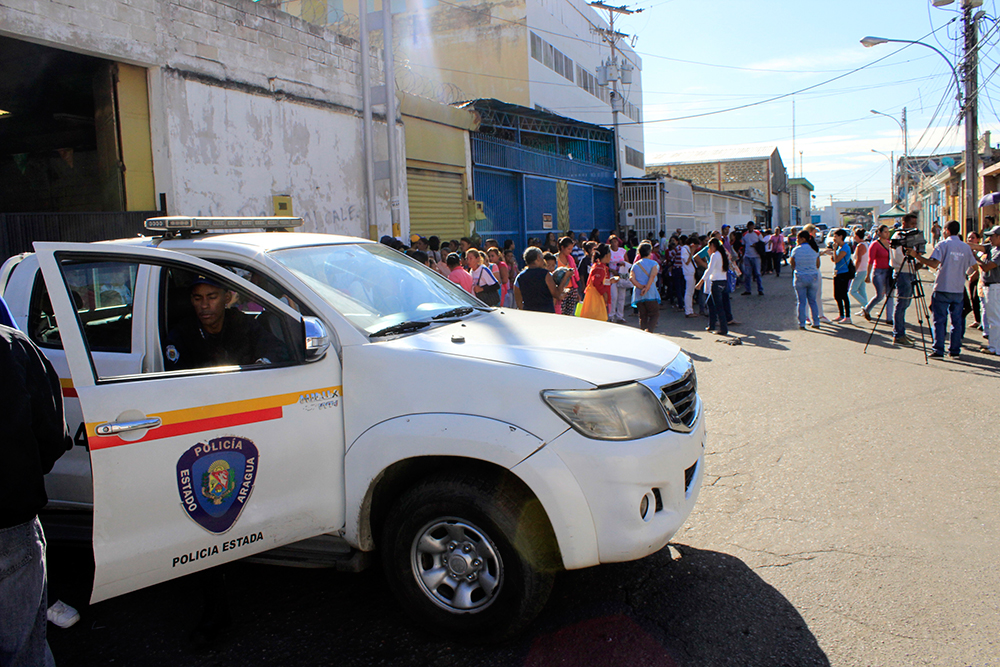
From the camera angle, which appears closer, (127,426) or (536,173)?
(127,426)

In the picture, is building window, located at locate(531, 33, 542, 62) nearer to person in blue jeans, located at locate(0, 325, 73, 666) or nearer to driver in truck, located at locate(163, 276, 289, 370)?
driver in truck, located at locate(163, 276, 289, 370)

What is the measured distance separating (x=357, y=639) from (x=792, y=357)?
8.25m

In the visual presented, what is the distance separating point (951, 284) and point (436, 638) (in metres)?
8.80

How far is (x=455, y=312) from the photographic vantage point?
13.3ft

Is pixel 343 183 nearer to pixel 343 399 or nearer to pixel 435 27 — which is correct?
pixel 343 399

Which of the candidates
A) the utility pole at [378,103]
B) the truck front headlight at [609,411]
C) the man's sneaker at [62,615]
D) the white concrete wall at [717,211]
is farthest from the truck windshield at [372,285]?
the white concrete wall at [717,211]

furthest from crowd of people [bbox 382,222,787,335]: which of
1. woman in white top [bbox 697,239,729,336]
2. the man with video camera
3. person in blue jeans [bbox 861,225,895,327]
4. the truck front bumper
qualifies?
the truck front bumper

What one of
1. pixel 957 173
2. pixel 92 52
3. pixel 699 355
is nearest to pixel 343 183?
pixel 92 52

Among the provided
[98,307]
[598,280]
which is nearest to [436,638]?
[98,307]

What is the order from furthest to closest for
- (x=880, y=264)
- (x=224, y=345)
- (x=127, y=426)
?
1. (x=880, y=264)
2. (x=224, y=345)
3. (x=127, y=426)

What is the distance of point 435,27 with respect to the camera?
110 feet

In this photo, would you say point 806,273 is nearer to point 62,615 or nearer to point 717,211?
point 62,615

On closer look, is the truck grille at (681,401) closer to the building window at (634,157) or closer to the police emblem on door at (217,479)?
the police emblem on door at (217,479)

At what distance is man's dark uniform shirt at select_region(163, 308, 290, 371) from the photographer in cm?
369
